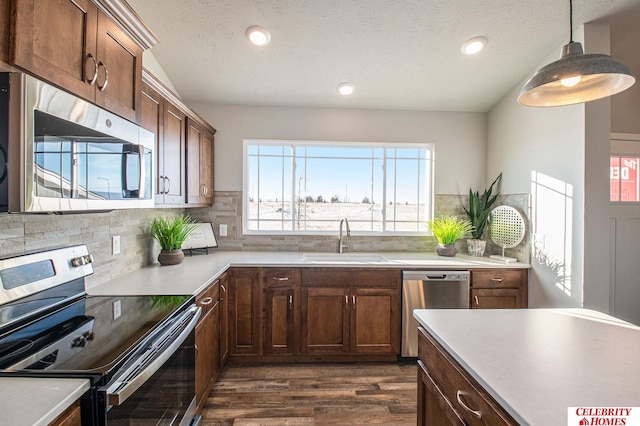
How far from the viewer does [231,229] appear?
124 inches

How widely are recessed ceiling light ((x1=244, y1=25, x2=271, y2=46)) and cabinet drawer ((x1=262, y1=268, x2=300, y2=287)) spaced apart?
183 cm

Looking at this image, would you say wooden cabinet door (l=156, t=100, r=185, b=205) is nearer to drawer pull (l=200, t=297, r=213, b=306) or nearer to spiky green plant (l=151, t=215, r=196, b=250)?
spiky green plant (l=151, t=215, r=196, b=250)

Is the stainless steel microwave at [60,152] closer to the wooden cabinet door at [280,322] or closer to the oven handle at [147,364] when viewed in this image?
the oven handle at [147,364]

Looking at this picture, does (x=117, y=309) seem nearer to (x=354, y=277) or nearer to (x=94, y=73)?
(x=94, y=73)

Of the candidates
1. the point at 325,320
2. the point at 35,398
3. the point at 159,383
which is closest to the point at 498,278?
the point at 325,320

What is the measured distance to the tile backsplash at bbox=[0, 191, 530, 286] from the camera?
1.35 meters

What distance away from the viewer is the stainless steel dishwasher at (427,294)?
8.38 ft

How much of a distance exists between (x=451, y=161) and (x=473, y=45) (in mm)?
1267

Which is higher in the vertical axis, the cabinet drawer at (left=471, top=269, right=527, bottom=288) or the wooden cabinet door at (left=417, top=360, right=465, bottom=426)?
the cabinet drawer at (left=471, top=269, right=527, bottom=288)

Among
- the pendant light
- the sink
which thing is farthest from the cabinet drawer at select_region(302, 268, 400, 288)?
the pendant light

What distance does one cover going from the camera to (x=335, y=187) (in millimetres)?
3277

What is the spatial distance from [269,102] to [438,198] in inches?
84.4

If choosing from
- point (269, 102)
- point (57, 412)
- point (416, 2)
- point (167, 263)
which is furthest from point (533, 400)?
point (269, 102)

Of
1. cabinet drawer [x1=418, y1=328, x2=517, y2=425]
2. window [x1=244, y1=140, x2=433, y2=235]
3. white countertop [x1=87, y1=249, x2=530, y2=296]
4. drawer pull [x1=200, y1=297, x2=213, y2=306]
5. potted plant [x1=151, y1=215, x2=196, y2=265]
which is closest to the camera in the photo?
cabinet drawer [x1=418, y1=328, x2=517, y2=425]
